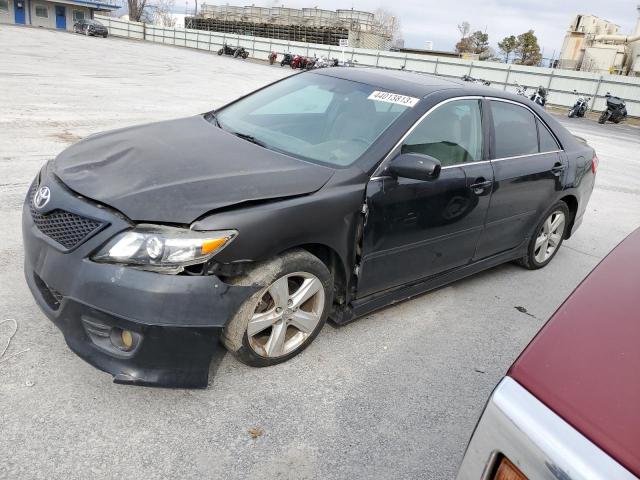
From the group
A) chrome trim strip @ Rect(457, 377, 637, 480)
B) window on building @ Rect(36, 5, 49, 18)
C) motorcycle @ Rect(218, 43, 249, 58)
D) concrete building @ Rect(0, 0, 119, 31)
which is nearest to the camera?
chrome trim strip @ Rect(457, 377, 637, 480)

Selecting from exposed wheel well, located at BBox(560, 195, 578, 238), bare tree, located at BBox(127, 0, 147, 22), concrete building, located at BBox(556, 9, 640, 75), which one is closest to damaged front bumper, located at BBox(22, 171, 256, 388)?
exposed wheel well, located at BBox(560, 195, 578, 238)

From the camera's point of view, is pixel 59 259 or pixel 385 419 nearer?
pixel 59 259

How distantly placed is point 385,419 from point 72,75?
16.0 m

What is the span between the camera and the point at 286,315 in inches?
114

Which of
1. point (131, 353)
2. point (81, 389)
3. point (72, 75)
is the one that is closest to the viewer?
point (131, 353)

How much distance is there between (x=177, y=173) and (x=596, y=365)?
2085 millimetres

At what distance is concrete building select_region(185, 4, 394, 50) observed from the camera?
2800 inches

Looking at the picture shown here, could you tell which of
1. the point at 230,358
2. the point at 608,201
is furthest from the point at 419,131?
the point at 608,201

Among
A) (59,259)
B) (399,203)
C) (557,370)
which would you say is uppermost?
(557,370)

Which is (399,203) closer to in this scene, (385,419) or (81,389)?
(385,419)

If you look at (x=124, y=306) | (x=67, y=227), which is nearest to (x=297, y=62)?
(x=67, y=227)

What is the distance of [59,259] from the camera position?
8.00 feet

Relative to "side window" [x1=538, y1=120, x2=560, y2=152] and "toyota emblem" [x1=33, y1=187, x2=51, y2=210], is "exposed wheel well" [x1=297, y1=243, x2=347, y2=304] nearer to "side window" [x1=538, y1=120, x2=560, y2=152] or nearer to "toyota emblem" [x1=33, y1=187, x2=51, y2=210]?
"toyota emblem" [x1=33, y1=187, x2=51, y2=210]

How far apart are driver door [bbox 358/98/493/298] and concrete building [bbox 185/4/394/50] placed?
6808cm
